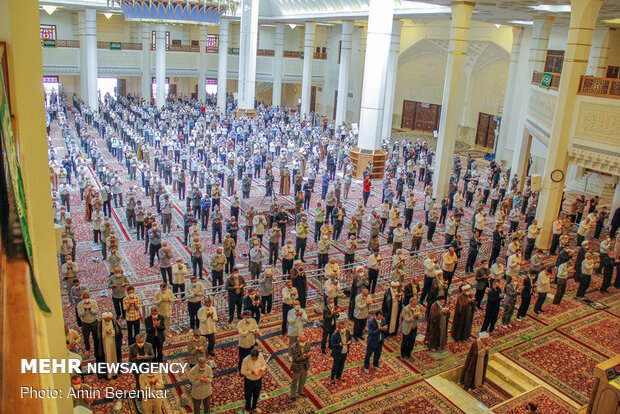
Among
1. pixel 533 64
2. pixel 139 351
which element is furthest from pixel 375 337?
pixel 533 64

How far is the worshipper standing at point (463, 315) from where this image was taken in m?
8.45

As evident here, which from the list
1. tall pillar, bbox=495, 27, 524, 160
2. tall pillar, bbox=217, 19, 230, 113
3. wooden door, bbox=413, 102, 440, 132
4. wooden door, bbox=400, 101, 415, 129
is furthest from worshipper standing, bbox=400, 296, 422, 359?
wooden door, bbox=400, 101, 415, 129

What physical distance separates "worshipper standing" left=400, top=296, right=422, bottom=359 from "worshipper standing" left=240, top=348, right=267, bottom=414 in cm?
239

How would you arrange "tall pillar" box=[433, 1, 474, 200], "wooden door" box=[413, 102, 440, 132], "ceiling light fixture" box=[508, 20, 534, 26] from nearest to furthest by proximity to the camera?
1. "tall pillar" box=[433, 1, 474, 200]
2. "ceiling light fixture" box=[508, 20, 534, 26]
3. "wooden door" box=[413, 102, 440, 132]

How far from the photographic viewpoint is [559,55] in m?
18.3

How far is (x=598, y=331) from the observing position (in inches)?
372

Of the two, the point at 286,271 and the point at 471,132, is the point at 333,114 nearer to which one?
the point at 471,132

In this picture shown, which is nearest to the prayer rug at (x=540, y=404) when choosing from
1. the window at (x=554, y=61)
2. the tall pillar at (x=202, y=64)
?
the window at (x=554, y=61)

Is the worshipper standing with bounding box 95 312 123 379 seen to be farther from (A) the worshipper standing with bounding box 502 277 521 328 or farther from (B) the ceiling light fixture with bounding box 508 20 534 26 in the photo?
(B) the ceiling light fixture with bounding box 508 20 534 26

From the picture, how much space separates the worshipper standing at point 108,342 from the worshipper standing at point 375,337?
342cm

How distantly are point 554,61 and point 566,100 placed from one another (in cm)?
739

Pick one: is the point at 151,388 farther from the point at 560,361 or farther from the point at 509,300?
the point at 560,361

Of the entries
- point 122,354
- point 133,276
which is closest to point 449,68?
point 133,276

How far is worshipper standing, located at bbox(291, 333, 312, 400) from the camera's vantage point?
21.9ft
